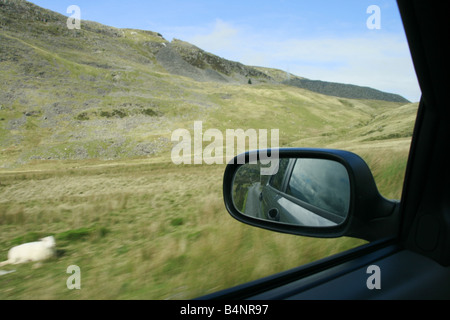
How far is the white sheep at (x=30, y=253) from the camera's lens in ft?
9.53

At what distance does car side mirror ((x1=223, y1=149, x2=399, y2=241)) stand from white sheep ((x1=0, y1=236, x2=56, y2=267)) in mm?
1776

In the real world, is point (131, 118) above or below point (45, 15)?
below

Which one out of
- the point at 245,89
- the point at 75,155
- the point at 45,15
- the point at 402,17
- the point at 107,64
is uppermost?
the point at 45,15

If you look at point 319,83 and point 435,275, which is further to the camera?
point 319,83

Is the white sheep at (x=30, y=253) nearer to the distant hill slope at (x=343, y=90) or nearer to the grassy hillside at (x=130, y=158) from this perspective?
the grassy hillside at (x=130, y=158)

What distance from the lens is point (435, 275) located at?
167 centimetres

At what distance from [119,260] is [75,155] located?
1663 inches

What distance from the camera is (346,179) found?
2203 millimetres

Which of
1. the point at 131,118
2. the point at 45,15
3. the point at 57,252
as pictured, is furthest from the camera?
the point at 45,15

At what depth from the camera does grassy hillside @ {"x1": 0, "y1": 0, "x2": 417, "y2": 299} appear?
8.88 ft

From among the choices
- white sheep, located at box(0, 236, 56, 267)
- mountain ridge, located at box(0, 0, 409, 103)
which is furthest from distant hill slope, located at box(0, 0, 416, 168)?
white sheep, located at box(0, 236, 56, 267)
